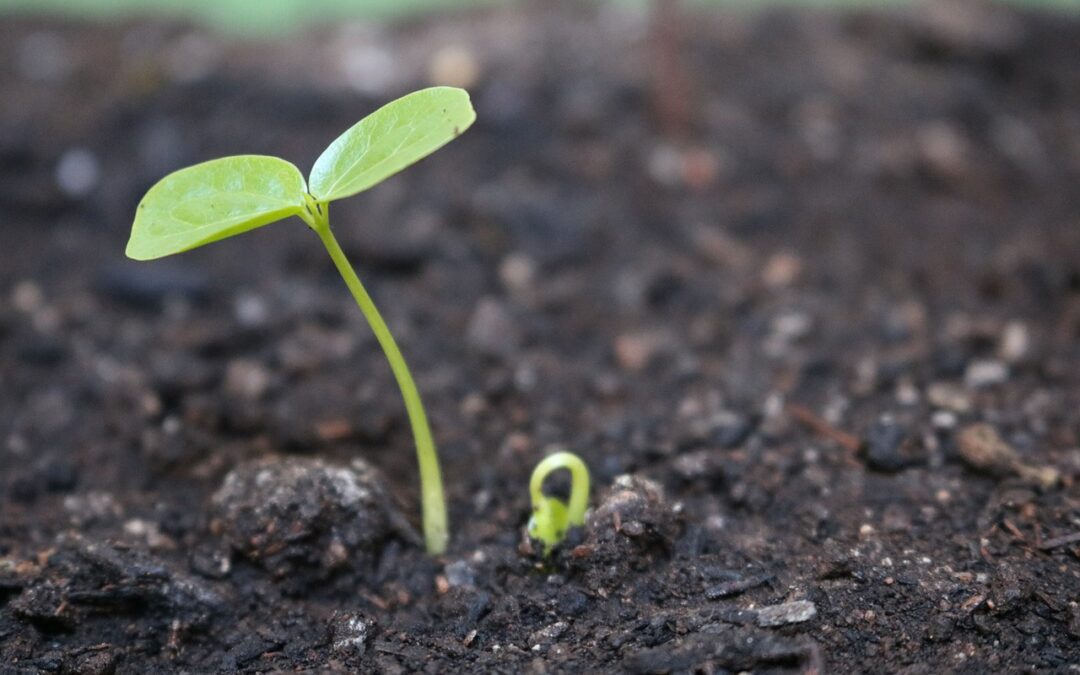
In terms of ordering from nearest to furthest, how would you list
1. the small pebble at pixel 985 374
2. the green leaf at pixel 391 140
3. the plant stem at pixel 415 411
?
the green leaf at pixel 391 140
the plant stem at pixel 415 411
the small pebble at pixel 985 374

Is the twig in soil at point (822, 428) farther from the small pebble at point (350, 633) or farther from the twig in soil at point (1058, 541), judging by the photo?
the small pebble at point (350, 633)

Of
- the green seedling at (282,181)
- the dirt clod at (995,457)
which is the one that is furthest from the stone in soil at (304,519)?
the dirt clod at (995,457)

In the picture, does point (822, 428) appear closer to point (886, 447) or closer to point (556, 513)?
point (886, 447)

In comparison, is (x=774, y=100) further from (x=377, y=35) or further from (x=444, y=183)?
(x=377, y=35)

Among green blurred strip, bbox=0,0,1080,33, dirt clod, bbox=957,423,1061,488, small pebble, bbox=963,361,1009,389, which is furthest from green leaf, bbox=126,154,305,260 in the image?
green blurred strip, bbox=0,0,1080,33

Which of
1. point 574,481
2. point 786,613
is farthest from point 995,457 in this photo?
point 574,481

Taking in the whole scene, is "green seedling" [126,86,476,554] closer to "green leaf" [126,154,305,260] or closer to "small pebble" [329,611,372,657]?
"green leaf" [126,154,305,260]

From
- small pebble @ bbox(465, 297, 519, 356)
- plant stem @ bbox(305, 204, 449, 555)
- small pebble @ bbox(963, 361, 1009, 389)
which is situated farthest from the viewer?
small pebble @ bbox(465, 297, 519, 356)
